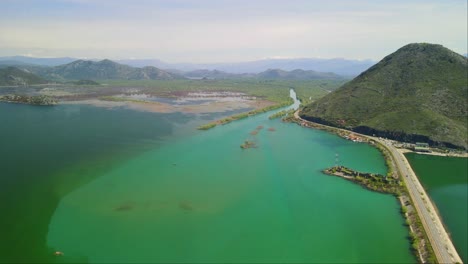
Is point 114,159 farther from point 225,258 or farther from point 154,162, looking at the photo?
point 225,258

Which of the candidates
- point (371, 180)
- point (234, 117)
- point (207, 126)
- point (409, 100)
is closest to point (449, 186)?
point (371, 180)

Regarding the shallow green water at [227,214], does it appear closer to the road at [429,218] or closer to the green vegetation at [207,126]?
the road at [429,218]

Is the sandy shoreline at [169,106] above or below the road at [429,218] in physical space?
above

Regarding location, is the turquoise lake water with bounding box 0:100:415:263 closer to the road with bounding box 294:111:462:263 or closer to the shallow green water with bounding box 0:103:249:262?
the shallow green water with bounding box 0:103:249:262

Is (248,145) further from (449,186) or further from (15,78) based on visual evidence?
(15,78)

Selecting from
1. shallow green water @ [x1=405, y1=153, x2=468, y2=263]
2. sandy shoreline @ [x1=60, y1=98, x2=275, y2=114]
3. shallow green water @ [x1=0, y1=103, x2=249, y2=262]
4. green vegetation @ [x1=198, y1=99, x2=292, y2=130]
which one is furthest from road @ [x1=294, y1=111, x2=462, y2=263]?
sandy shoreline @ [x1=60, y1=98, x2=275, y2=114]

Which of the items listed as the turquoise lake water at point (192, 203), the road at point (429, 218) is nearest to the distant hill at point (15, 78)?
the turquoise lake water at point (192, 203)

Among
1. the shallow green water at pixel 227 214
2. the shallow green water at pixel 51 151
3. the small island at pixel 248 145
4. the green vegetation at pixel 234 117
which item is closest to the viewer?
the shallow green water at pixel 227 214
